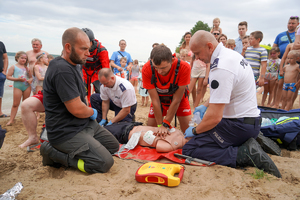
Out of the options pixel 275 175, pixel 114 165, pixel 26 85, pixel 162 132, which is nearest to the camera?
pixel 275 175

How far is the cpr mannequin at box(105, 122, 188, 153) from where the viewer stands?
291 centimetres

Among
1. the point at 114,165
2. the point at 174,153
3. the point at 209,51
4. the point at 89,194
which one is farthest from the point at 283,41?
the point at 89,194

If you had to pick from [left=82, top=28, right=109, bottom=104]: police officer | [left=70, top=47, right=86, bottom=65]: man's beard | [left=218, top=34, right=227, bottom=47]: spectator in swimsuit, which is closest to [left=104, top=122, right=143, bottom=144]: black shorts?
[left=70, top=47, right=86, bottom=65]: man's beard

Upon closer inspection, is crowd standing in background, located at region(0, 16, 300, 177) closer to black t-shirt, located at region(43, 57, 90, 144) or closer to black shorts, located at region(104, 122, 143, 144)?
black t-shirt, located at region(43, 57, 90, 144)

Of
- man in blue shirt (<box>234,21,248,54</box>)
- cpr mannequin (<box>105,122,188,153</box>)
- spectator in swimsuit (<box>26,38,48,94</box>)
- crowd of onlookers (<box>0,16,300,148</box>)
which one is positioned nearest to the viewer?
cpr mannequin (<box>105,122,188,153</box>)

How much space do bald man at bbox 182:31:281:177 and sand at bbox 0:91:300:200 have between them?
0.52ft

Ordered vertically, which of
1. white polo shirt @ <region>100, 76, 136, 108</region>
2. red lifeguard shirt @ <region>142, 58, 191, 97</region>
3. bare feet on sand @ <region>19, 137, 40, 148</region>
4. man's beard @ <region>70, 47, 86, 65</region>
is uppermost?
man's beard @ <region>70, 47, 86, 65</region>

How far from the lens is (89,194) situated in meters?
1.79

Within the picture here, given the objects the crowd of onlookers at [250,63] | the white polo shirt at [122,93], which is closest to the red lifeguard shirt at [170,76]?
the white polo shirt at [122,93]

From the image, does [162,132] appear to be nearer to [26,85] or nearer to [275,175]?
[275,175]

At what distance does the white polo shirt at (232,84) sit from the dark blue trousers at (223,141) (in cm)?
13

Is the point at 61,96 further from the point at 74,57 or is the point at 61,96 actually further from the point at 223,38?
the point at 223,38

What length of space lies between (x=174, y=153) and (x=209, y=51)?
1402 mm

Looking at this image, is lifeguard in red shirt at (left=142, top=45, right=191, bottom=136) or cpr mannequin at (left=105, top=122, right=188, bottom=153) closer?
cpr mannequin at (left=105, top=122, right=188, bottom=153)
